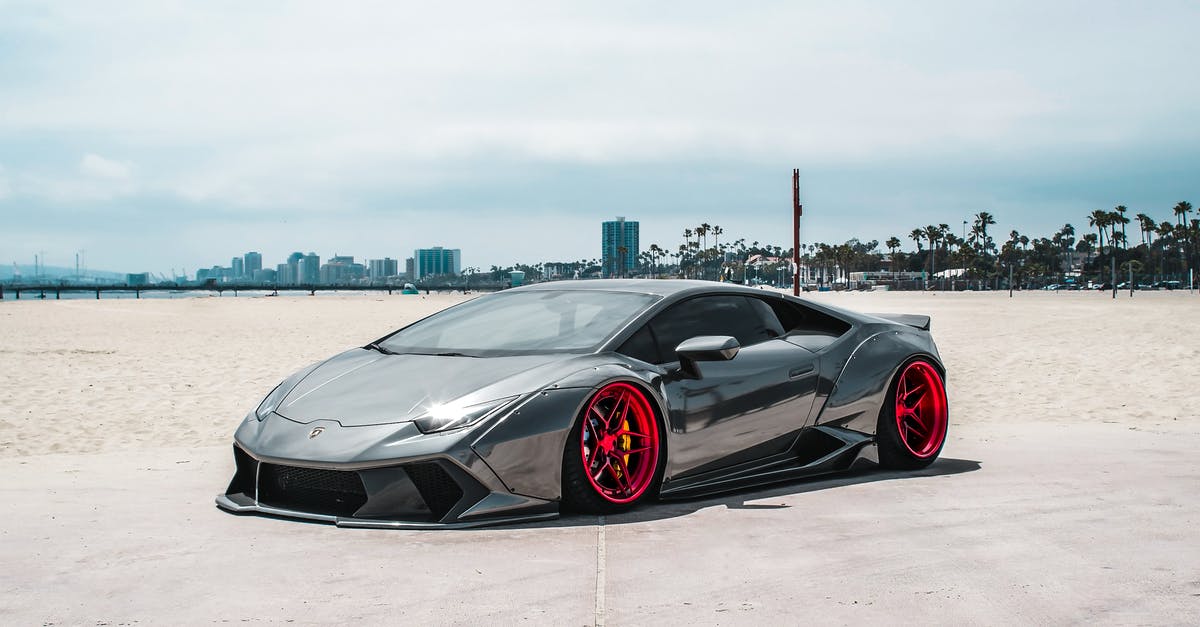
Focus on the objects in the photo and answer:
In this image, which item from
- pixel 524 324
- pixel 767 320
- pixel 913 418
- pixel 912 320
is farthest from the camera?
pixel 912 320

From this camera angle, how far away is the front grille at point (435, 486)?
4762mm

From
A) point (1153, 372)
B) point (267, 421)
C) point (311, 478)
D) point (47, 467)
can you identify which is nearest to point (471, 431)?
point (311, 478)

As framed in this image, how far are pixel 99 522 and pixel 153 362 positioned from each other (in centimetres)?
1298

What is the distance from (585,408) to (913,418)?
9.30ft

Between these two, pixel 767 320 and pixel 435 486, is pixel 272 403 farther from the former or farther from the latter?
pixel 767 320

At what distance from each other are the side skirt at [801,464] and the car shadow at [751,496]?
0.17 ft

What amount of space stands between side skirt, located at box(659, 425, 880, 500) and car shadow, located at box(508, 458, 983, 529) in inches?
2.1

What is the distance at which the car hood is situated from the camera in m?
4.97

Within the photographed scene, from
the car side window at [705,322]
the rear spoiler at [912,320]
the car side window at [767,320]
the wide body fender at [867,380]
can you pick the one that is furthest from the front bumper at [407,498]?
the rear spoiler at [912,320]

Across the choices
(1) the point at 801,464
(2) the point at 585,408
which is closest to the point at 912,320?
(1) the point at 801,464

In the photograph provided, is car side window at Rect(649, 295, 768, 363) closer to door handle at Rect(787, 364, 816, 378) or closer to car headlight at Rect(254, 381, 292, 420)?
door handle at Rect(787, 364, 816, 378)

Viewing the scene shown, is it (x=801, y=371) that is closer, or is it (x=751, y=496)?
(x=751, y=496)

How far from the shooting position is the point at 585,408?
16.7 ft

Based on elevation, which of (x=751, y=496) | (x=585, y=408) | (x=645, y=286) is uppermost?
(x=645, y=286)
